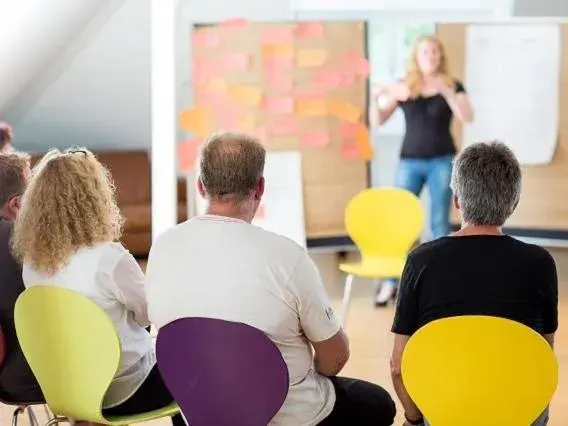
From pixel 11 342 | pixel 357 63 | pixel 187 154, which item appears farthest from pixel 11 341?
pixel 357 63

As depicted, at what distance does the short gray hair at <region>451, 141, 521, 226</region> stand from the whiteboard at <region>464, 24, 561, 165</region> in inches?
129

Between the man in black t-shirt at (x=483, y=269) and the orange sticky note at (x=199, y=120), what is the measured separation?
9.16ft

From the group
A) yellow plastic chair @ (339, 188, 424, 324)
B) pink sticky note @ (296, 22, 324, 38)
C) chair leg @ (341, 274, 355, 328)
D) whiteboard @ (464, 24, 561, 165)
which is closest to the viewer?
yellow plastic chair @ (339, 188, 424, 324)

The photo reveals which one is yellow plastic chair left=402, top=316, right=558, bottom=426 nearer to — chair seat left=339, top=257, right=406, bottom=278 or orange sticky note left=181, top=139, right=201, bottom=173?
chair seat left=339, top=257, right=406, bottom=278

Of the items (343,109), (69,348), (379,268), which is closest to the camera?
(69,348)

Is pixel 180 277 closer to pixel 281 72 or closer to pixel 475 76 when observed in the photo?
pixel 281 72

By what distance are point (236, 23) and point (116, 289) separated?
286 centimetres

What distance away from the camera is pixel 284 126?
480 centimetres

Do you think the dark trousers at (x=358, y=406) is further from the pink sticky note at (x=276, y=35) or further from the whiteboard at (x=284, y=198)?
the pink sticky note at (x=276, y=35)

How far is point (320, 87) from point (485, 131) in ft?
3.89

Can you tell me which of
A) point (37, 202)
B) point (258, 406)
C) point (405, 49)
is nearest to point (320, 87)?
point (405, 49)

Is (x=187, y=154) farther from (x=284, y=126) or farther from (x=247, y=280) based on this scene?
(x=247, y=280)

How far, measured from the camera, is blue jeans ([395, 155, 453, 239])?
4586mm

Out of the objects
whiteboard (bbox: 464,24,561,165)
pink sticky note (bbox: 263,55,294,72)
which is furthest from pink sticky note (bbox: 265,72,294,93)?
whiteboard (bbox: 464,24,561,165)
